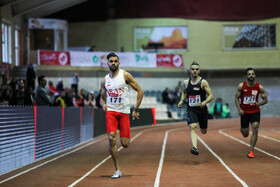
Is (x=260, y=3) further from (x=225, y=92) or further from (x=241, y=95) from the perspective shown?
(x=241, y=95)

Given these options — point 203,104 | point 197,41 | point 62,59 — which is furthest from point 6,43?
point 203,104

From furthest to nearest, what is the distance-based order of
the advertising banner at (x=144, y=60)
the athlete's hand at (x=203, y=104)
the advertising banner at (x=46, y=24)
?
1. the advertising banner at (x=46, y=24)
2. the advertising banner at (x=144, y=60)
3. the athlete's hand at (x=203, y=104)

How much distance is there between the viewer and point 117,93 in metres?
9.09

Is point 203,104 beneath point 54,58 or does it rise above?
beneath

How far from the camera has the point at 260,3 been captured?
40.6 meters

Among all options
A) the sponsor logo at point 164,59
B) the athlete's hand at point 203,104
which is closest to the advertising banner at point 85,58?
the sponsor logo at point 164,59

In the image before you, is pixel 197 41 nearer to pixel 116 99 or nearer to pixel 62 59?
pixel 62 59

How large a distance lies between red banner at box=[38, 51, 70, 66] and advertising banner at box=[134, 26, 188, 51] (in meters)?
7.59

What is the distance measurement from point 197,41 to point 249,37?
→ 4.03 meters

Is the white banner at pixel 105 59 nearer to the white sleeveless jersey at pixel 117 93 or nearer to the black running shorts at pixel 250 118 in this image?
the black running shorts at pixel 250 118

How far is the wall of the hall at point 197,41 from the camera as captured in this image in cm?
4025

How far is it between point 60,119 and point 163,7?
26.8 m

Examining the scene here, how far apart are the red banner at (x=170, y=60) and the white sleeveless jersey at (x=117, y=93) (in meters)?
27.1

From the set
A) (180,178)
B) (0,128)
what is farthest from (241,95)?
(0,128)
